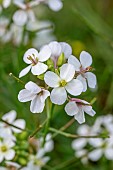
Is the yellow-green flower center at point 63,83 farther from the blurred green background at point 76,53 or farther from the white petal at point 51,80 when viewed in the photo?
the blurred green background at point 76,53

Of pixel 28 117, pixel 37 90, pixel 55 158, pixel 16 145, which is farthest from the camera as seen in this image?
pixel 55 158

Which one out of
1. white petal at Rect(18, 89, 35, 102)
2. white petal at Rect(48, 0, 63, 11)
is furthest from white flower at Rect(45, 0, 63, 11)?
white petal at Rect(18, 89, 35, 102)

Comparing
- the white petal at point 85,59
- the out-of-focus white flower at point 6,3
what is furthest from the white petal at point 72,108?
the out-of-focus white flower at point 6,3

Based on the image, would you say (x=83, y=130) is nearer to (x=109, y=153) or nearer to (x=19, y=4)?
(x=109, y=153)

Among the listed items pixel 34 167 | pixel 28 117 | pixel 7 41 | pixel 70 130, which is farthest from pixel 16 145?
pixel 7 41

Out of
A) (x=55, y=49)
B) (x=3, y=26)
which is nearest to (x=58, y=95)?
(x=55, y=49)

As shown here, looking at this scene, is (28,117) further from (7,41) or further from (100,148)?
(7,41)
